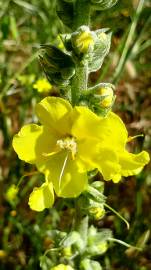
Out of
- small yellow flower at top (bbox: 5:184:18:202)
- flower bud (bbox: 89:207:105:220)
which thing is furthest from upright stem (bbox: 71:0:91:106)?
small yellow flower at top (bbox: 5:184:18:202)

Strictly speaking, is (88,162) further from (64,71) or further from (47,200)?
(64,71)

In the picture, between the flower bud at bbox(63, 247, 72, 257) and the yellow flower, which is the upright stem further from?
the flower bud at bbox(63, 247, 72, 257)

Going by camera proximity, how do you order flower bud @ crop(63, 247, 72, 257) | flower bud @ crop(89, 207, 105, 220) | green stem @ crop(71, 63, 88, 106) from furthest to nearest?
1. flower bud @ crop(63, 247, 72, 257)
2. flower bud @ crop(89, 207, 105, 220)
3. green stem @ crop(71, 63, 88, 106)

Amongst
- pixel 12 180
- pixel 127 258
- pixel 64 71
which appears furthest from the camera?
pixel 12 180

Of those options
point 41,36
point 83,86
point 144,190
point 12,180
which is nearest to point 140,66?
point 41,36

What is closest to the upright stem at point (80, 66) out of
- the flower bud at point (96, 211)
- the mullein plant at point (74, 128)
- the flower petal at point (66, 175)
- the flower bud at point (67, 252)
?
the mullein plant at point (74, 128)

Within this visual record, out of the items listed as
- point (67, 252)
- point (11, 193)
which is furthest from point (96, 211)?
point (11, 193)
